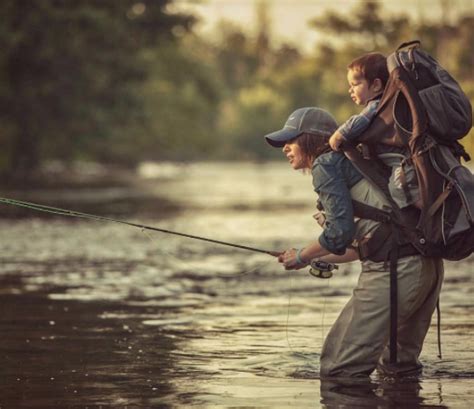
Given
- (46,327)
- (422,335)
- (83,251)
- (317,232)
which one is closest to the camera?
(422,335)

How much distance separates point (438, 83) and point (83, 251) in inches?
534

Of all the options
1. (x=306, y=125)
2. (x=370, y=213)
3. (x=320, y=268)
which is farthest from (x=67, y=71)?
(x=370, y=213)

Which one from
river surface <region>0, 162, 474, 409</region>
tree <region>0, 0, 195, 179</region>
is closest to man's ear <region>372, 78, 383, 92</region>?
river surface <region>0, 162, 474, 409</region>

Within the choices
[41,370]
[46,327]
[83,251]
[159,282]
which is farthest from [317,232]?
[41,370]

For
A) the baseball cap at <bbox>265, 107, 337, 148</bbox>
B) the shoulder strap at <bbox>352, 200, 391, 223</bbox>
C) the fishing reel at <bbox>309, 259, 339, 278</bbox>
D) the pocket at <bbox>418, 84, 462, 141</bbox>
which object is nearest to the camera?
the pocket at <bbox>418, 84, 462, 141</bbox>

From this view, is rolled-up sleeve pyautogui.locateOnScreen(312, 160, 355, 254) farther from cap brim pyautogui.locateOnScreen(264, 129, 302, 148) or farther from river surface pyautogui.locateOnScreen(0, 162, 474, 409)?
river surface pyautogui.locateOnScreen(0, 162, 474, 409)

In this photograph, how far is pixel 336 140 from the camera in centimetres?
864

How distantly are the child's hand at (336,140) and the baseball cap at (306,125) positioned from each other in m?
0.26

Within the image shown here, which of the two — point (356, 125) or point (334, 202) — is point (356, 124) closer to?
point (356, 125)

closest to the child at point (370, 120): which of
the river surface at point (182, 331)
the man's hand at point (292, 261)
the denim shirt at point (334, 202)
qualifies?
the denim shirt at point (334, 202)

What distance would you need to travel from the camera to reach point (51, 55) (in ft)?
208

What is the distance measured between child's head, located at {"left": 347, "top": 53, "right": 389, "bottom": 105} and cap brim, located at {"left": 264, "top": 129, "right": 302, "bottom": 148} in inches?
13.7

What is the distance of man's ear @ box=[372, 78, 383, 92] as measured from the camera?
29.1ft

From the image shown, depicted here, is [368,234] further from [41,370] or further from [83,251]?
[83,251]
